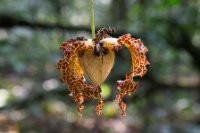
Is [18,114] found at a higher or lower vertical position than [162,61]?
lower

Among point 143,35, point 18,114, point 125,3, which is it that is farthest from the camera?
point 125,3

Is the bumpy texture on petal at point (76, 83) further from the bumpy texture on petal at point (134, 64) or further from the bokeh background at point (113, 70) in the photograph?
the bokeh background at point (113, 70)

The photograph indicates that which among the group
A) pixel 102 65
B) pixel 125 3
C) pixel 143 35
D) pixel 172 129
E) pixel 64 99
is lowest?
pixel 102 65

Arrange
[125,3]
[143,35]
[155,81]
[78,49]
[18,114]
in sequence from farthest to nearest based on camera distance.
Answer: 1. [125,3]
2. [155,81]
3. [18,114]
4. [143,35]
5. [78,49]

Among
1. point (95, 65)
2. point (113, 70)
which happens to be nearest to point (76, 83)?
point (95, 65)

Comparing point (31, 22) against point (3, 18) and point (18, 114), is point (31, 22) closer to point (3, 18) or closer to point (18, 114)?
point (3, 18)

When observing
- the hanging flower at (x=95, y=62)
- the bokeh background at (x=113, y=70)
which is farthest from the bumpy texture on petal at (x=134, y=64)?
the bokeh background at (x=113, y=70)

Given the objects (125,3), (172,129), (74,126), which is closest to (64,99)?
(74,126)

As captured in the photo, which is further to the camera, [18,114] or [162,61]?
[162,61]

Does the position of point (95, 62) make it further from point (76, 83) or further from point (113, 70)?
point (113, 70)
